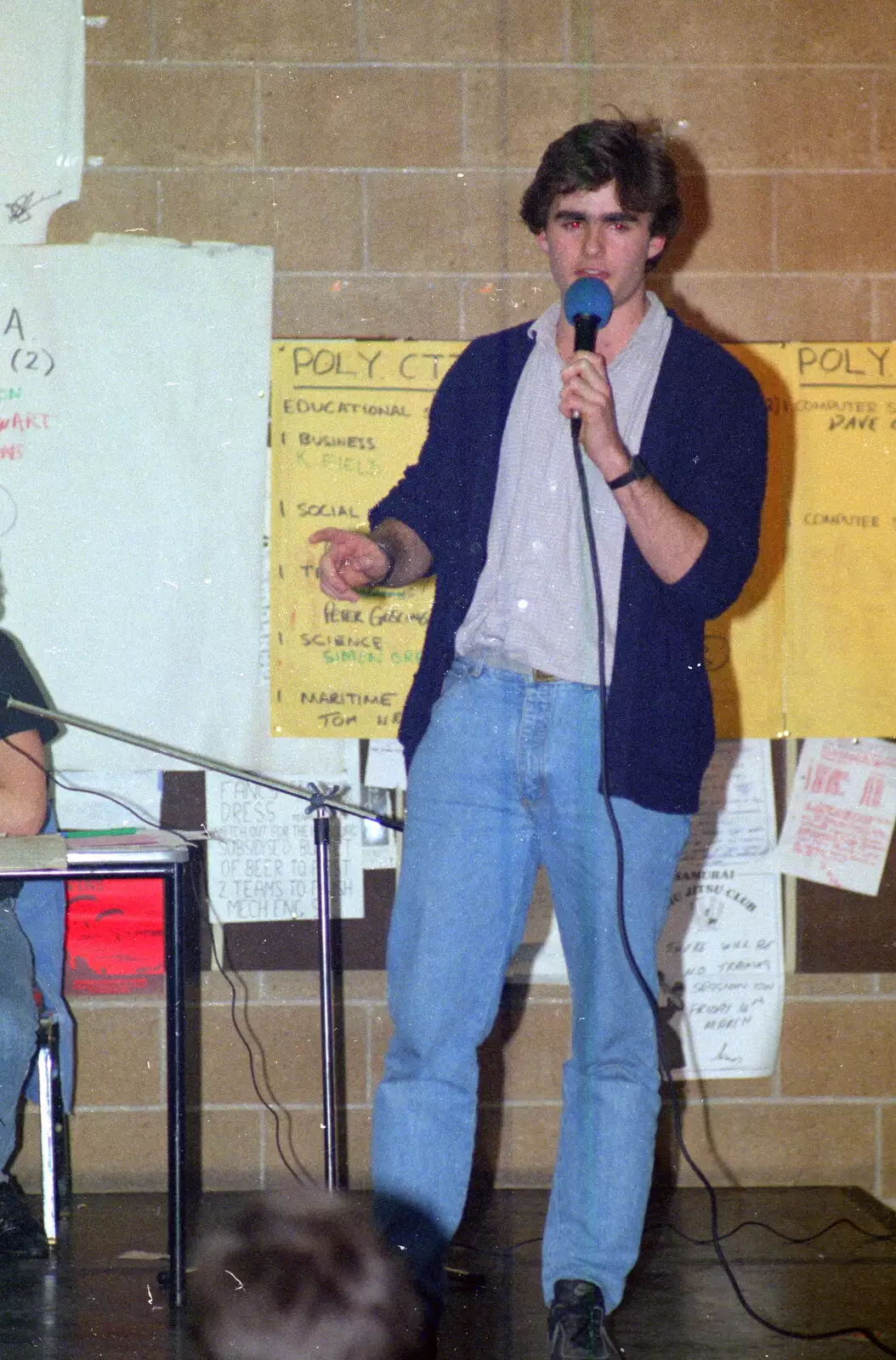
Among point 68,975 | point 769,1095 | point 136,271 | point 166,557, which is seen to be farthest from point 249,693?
point 769,1095

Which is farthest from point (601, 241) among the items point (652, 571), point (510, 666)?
point (510, 666)

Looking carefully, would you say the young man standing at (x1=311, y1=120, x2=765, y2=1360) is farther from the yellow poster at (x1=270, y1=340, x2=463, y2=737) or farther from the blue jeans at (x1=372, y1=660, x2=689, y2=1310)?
the yellow poster at (x1=270, y1=340, x2=463, y2=737)

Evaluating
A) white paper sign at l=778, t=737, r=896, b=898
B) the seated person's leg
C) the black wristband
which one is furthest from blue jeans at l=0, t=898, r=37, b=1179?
white paper sign at l=778, t=737, r=896, b=898

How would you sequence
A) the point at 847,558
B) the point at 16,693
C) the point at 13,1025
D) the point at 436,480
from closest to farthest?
the point at 436,480
the point at 13,1025
the point at 16,693
the point at 847,558

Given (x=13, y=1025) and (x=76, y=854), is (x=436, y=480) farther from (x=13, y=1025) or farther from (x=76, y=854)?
(x=13, y=1025)

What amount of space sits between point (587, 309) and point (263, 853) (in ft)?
4.57

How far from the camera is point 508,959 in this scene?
1.89m

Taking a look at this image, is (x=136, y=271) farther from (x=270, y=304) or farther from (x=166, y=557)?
(x=166, y=557)

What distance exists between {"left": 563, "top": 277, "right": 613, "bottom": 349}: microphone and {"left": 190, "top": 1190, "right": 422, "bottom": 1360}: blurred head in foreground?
4.16 ft

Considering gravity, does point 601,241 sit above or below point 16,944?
above

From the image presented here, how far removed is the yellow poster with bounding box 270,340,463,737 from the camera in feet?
9.01

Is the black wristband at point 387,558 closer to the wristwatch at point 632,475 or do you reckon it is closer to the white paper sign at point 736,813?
the wristwatch at point 632,475

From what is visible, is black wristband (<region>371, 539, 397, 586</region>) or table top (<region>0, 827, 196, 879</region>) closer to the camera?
black wristband (<region>371, 539, 397, 586</region>)

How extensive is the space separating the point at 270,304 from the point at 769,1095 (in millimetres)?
1814
